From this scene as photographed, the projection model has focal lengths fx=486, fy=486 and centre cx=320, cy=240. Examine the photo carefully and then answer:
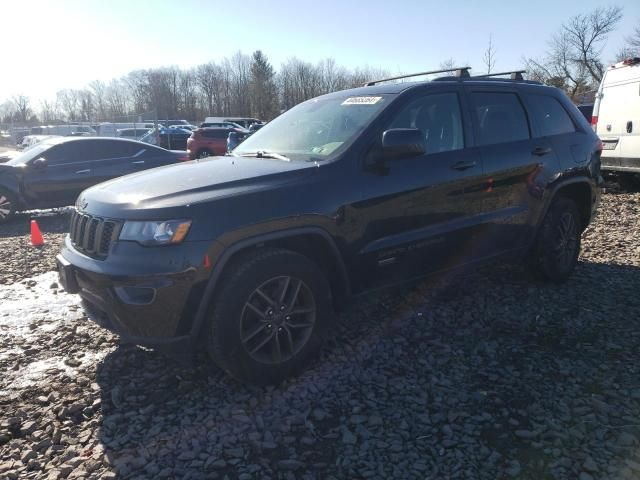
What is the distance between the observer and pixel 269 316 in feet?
9.72

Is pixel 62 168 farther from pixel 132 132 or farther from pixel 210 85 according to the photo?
pixel 210 85

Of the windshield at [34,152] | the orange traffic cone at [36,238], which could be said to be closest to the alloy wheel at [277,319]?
the orange traffic cone at [36,238]

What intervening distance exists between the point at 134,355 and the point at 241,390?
3.21 ft

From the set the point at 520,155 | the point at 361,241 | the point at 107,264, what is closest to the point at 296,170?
the point at 361,241

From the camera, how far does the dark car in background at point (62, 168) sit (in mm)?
8617

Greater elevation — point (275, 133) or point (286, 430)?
point (275, 133)

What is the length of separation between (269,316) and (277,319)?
0.06 m

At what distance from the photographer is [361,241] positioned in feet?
10.6

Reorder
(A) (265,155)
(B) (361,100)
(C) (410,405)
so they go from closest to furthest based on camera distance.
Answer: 1. (C) (410,405)
2. (A) (265,155)
3. (B) (361,100)

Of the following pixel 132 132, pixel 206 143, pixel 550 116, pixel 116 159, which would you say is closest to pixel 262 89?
pixel 132 132

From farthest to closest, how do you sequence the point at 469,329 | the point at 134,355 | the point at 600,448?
the point at 469,329
the point at 134,355
the point at 600,448

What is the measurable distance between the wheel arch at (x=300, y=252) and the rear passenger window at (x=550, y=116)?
2664 mm

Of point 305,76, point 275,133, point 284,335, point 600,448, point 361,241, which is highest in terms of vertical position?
point 305,76

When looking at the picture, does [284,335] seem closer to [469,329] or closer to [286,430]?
[286,430]
